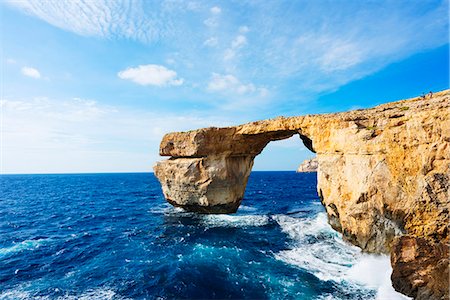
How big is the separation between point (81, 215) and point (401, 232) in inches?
1368

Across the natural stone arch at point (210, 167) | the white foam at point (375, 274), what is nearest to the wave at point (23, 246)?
the natural stone arch at point (210, 167)

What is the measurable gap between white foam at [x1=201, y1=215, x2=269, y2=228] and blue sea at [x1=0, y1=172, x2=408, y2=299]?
0.35ft

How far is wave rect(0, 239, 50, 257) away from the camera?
63.6 feet

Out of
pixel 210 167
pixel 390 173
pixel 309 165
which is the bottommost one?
pixel 390 173

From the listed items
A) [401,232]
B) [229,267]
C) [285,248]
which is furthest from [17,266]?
[401,232]

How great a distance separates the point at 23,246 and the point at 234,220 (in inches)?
744

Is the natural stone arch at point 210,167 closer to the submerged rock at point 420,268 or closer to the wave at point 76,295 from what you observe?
the submerged rock at point 420,268

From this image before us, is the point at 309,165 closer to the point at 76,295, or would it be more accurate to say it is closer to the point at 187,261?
the point at 187,261

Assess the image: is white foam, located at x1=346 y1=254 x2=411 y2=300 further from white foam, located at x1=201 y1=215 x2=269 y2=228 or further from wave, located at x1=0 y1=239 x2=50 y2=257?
wave, located at x1=0 y1=239 x2=50 y2=257

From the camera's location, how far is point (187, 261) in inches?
663

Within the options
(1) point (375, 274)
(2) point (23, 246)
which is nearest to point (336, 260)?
(1) point (375, 274)

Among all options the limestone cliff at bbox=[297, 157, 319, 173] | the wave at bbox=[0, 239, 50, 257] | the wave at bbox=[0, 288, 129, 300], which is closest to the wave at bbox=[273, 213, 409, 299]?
the wave at bbox=[0, 288, 129, 300]

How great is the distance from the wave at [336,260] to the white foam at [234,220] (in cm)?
391

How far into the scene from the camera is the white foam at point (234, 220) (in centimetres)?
2564
